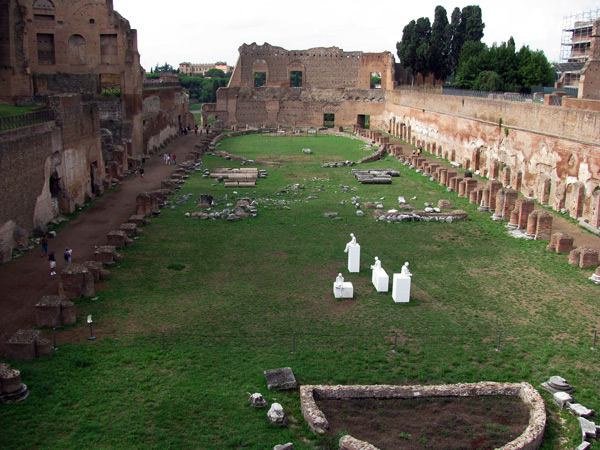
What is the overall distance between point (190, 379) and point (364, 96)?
139ft

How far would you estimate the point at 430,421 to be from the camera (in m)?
8.05

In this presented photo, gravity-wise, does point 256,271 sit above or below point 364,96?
below

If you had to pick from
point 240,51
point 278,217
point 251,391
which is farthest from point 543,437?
point 240,51

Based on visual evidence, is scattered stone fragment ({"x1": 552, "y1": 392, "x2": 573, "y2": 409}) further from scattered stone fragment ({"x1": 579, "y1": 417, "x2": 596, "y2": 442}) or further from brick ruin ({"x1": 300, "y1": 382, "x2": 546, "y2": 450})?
scattered stone fragment ({"x1": 579, "y1": 417, "x2": 596, "y2": 442})

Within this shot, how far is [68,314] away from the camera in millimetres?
10914

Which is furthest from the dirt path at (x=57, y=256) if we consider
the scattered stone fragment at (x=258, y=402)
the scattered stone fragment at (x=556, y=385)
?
the scattered stone fragment at (x=556, y=385)

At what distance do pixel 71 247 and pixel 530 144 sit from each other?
54.5 ft

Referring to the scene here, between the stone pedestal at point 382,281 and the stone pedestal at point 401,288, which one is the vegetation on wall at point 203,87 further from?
the stone pedestal at point 401,288

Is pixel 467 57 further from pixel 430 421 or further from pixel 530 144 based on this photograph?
pixel 430 421

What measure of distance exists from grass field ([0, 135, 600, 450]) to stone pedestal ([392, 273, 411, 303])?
0.22 meters

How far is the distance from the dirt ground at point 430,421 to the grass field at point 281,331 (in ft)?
1.64

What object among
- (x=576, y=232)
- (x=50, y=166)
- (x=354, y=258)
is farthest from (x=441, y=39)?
(x=354, y=258)

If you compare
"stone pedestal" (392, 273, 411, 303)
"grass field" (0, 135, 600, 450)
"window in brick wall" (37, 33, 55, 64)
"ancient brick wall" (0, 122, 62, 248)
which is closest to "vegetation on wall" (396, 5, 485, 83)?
"window in brick wall" (37, 33, 55, 64)

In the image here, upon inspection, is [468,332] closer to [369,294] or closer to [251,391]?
[369,294]
